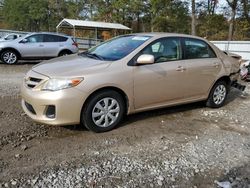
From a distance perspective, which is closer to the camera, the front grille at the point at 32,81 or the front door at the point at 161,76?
the front grille at the point at 32,81

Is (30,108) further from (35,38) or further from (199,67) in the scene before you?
(35,38)

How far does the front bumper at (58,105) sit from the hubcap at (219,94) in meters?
3.24

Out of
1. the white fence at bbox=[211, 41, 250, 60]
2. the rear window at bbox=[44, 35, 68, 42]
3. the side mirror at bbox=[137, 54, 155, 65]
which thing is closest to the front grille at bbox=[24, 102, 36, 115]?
the side mirror at bbox=[137, 54, 155, 65]

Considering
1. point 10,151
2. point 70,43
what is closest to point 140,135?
point 10,151

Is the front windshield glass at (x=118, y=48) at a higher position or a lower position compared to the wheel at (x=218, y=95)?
higher

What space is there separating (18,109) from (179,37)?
3.34 metres

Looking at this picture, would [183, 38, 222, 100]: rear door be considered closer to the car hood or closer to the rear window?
the car hood

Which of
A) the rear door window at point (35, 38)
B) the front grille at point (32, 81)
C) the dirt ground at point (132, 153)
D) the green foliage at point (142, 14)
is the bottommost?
the dirt ground at point (132, 153)

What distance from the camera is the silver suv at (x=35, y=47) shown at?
13.2 meters

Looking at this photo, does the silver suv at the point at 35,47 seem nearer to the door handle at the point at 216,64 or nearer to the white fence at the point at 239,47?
the door handle at the point at 216,64

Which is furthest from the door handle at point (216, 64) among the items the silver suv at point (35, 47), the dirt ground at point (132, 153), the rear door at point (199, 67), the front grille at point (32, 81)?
the silver suv at point (35, 47)

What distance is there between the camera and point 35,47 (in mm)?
13727

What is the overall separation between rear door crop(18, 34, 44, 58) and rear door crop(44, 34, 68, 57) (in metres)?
0.23

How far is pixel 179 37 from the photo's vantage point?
5.73m
